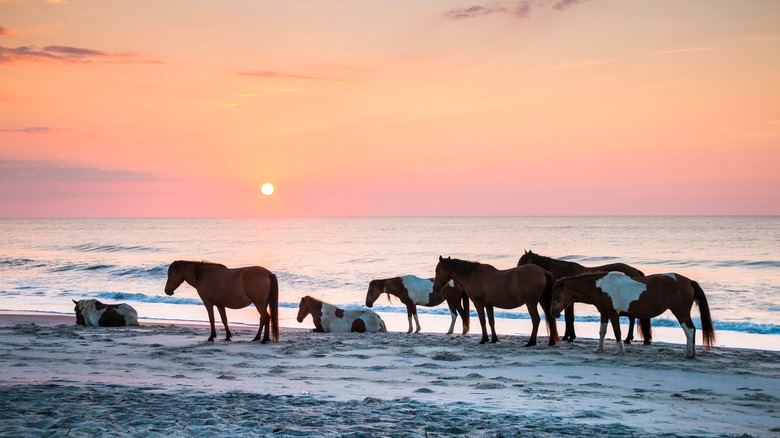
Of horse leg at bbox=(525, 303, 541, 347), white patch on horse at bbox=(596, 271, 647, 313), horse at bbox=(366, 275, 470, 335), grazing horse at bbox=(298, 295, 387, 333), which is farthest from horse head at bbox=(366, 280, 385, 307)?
white patch on horse at bbox=(596, 271, 647, 313)

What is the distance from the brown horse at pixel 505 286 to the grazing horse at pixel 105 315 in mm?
7443

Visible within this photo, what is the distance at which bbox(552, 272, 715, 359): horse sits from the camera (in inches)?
384

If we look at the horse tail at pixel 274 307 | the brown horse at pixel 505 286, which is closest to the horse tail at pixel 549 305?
the brown horse at pixel 505 286

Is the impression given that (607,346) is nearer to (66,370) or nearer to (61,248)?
(66,370)

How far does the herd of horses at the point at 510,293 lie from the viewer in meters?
9.88

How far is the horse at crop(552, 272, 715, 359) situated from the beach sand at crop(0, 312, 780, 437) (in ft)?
1.68

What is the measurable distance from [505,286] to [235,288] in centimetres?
527

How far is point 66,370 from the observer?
8.25 meters

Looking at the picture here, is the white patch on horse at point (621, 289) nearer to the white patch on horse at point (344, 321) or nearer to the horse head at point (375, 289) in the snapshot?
the white patch on horse at point (344, 321)

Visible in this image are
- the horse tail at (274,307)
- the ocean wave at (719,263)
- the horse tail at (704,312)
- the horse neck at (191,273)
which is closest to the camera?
the horse tail at (704,312)

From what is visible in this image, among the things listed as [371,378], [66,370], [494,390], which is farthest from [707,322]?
[66,370]

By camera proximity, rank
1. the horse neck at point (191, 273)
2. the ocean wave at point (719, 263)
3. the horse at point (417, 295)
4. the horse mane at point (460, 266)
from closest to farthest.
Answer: the horse mane at point (460, 266) < the horse neck at point (191, 273) < the horse at point (417, 295) < the ocean wave at point (719, 263)

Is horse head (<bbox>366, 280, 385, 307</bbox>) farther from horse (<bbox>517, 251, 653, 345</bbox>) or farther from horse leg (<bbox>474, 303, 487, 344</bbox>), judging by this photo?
horse (<bbox>517, 251, 653, 345</bbox>)

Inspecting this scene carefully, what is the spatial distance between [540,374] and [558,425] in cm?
308
